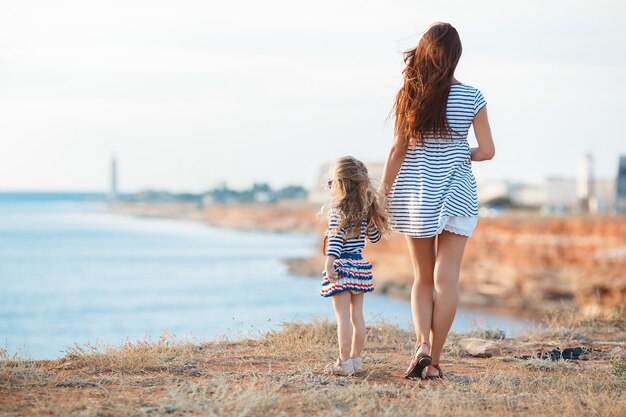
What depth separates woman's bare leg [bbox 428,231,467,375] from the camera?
5.63 m

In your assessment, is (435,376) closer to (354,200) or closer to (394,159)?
(354,200)

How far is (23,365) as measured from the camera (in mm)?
5977

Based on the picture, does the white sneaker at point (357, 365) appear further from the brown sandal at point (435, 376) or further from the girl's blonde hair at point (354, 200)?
the girl's blonde hair at point (354, 200)

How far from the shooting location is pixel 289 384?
18.3 feet

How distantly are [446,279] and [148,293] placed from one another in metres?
37.0

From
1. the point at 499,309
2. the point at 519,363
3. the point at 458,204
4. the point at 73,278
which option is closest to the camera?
the point at 458,204

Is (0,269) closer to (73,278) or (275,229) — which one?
(73,278)

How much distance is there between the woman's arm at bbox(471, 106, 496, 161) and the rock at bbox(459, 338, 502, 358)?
219 centimetres

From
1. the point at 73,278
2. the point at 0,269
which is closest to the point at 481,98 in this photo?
the point at 73,278

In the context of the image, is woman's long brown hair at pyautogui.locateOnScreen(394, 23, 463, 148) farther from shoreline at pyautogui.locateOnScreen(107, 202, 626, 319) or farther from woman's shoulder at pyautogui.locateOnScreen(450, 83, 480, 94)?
shoreline at pyautogui.locateOnScreen(107, 202, 626, 319)

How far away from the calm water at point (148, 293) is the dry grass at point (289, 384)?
1667mm

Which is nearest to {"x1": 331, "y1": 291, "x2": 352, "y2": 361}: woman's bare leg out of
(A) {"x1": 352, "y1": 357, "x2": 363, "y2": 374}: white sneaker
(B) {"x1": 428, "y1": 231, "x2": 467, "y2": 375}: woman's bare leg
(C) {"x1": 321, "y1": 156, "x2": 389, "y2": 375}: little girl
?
(C) {"x1": 321, "y1": 156, "x2": 389, "y2": 375}: little girl

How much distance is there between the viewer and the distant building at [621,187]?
58531 millimetres

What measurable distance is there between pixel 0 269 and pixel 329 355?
55.5 m
